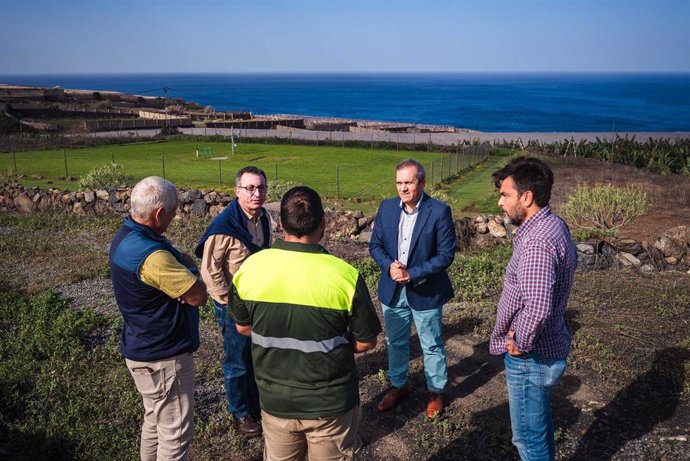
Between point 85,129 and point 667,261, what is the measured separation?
179 feet

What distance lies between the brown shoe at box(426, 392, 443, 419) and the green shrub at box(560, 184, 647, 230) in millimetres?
10816

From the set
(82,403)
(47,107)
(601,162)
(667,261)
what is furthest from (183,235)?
(47,107)

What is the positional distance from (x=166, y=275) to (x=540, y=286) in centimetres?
227

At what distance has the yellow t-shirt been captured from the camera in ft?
12.3

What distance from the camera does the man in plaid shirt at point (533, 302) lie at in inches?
139

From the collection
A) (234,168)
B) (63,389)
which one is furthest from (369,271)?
(234,168)

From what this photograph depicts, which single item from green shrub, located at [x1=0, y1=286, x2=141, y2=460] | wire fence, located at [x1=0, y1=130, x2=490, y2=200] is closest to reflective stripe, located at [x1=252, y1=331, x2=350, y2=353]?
green shrub, located at [x1=0, y1=286, x2=141, y2=460]

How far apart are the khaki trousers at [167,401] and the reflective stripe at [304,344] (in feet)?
3.53

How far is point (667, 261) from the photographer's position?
10312 mm

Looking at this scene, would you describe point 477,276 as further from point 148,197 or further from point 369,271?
point 148,197

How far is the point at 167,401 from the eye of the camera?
159 inches

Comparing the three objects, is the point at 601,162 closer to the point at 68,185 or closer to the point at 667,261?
the point at 667,261

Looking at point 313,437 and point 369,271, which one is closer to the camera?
point 313,437

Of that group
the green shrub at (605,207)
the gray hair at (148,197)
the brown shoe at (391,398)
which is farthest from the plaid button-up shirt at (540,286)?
the green shrub at (605,207)
